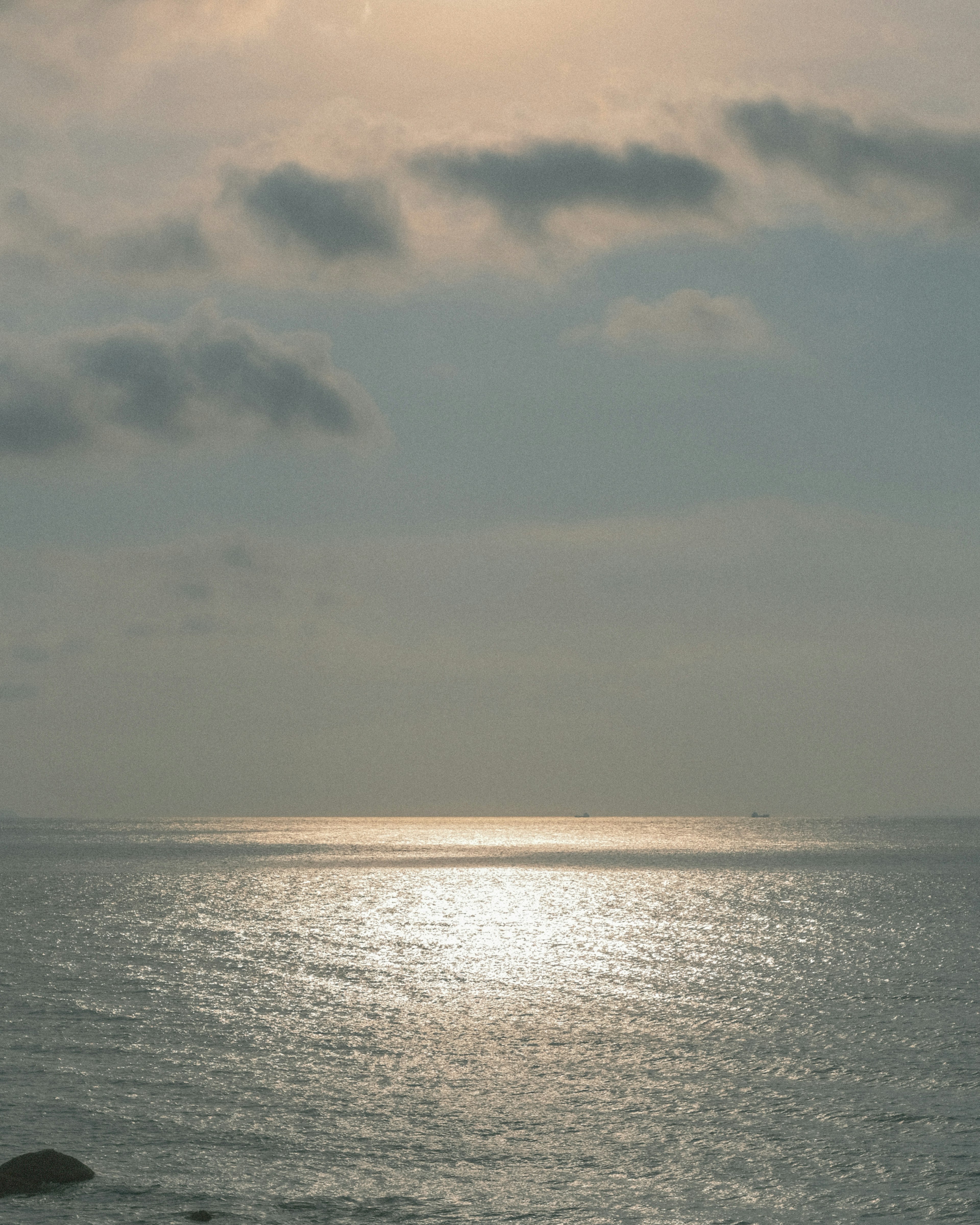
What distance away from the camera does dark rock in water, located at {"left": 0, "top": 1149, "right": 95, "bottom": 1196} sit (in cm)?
3706

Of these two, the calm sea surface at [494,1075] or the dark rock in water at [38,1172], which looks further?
the calm sea surface at [494,1075]

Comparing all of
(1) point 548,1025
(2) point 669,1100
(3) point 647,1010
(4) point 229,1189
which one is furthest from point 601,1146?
(3) point 647,1010

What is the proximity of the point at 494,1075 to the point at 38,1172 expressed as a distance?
20933 mm

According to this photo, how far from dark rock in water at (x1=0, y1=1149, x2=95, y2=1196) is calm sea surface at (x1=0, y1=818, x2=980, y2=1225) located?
0.60 metres

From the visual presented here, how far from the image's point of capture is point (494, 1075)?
5309 centimetres

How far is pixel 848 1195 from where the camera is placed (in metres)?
38.1

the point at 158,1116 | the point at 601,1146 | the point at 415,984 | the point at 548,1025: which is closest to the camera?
the point at 601,1146

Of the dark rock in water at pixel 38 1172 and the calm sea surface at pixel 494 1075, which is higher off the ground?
the dark rock in water at pixel 38 1172

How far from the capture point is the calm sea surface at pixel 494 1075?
37.8 m

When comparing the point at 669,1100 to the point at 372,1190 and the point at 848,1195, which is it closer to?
the point at 848,1195

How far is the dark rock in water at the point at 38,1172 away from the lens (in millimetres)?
37062

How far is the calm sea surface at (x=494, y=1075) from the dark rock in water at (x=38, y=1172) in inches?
23.8

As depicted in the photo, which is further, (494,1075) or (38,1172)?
(494,1075)

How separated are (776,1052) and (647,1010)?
500 inches
